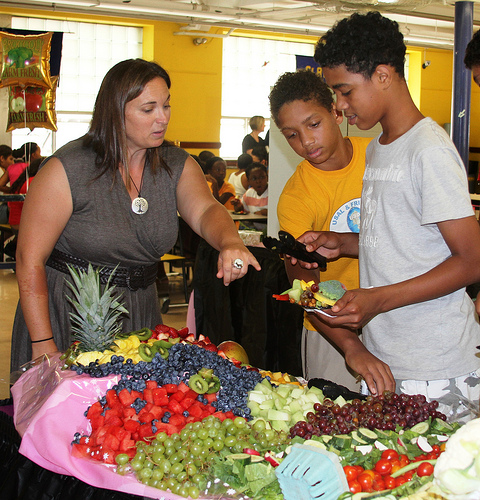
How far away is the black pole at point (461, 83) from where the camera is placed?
23.8ft

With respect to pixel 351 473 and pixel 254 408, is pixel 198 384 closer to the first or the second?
pixel 254 408

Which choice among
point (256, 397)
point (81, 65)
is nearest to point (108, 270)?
point (256, 397)

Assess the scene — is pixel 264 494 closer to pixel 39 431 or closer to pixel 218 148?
pixel 39 431

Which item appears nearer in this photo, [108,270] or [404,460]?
[404,460]

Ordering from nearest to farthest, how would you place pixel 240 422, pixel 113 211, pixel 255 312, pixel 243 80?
pixel 240 422 → pixel 113 211 → pixel 255 312 → pixel 243 80

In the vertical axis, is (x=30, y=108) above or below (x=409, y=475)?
above

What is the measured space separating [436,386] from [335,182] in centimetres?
79

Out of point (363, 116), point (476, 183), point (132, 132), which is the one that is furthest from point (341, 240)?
point (476, 183)

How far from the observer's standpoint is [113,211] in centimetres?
199

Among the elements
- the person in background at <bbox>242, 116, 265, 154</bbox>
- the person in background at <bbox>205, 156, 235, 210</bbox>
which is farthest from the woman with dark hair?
the person in background at <bbox>242, 116, 265, 154</bbox>

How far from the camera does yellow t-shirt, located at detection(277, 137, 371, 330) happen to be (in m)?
2.04

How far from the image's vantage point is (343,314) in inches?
57.4

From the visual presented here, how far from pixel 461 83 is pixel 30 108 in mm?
5253

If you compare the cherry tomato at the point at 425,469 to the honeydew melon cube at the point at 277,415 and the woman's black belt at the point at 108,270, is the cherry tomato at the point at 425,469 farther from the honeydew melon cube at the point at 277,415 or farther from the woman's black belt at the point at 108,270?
the woman's black belt at the point at 108,270
